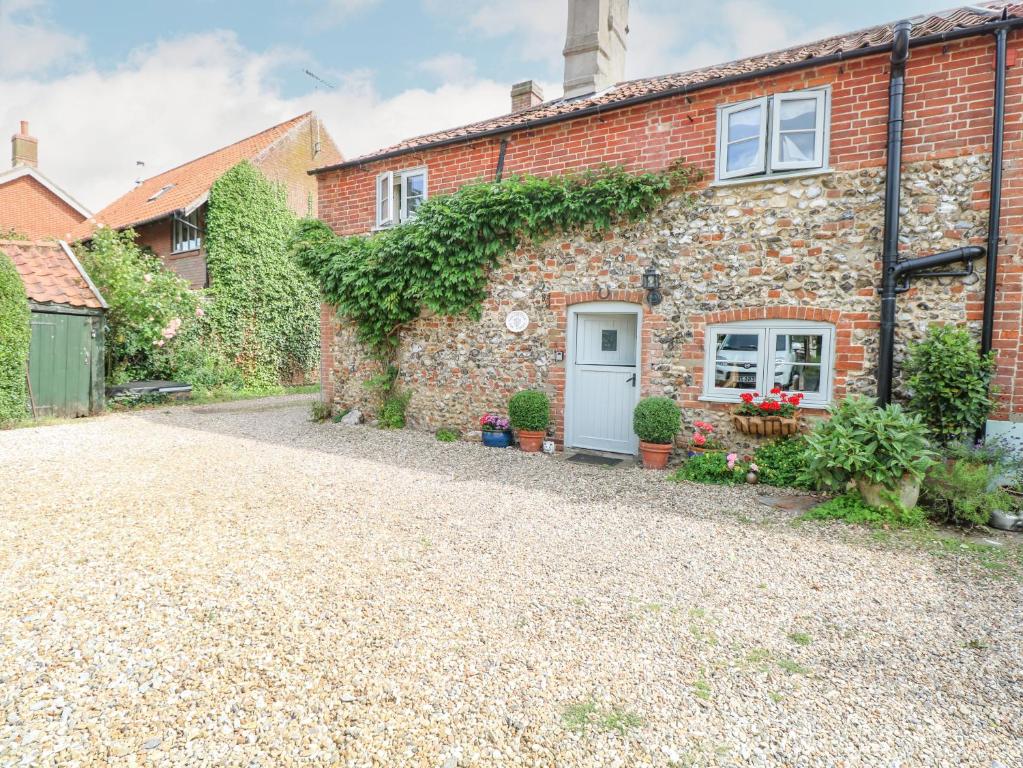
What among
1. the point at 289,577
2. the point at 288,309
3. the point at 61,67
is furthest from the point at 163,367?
the point at 289,577

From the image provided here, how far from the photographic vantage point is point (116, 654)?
2877 millimetres

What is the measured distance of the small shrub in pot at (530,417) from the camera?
8.41m

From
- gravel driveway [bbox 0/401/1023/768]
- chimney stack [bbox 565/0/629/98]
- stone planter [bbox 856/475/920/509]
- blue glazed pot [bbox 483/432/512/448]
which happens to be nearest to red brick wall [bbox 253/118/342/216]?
chimney stack [bbox 565/0/629/98]

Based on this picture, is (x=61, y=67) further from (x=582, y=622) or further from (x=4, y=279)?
(x=582, y=622)

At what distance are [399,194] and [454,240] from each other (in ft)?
7.28

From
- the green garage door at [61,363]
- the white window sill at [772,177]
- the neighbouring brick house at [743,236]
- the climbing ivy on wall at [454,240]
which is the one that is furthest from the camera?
the green garage door at [61,363]

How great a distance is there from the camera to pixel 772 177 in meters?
7.01

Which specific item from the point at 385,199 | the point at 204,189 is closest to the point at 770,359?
the point at 385,199

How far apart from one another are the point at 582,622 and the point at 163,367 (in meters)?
14.9

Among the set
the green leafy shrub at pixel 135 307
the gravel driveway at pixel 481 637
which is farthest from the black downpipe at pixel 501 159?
the green leafy shrub at pixel 135 307

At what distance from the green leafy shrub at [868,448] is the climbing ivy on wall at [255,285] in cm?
1320

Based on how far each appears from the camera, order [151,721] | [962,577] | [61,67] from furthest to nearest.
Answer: [61,67]
[962,577]
[151,721]

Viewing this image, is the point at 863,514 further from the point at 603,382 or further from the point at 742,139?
the point at 742,139

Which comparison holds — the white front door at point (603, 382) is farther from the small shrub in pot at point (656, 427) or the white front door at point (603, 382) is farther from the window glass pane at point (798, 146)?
the window glass pane at point (798, 146)
